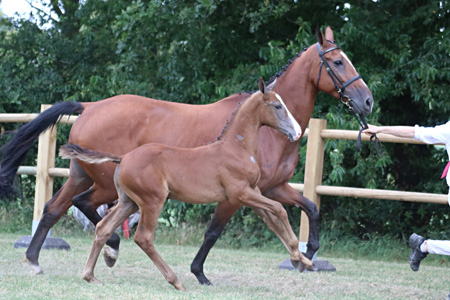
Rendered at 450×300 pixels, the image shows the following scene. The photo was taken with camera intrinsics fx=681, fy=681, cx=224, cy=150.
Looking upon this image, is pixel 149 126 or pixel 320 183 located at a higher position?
pixel 149 126

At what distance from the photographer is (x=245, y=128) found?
5.36 meters

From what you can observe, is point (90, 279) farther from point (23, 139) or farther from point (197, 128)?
point (23, 139)

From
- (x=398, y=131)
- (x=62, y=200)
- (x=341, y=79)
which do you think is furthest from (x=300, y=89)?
(x=62, y=200)

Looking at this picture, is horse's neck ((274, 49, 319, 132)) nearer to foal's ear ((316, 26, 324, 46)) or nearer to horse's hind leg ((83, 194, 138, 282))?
foal's ear ((316, 26, 324, 46))

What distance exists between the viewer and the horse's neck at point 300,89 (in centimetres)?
627

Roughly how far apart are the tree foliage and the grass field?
5.26 ft

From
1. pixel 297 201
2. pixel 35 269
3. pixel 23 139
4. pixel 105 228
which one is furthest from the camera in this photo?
pixel 23 139

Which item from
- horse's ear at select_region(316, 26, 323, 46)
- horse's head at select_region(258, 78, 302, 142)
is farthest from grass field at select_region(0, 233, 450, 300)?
horse's ear at select_region(316, 26, 323, 46)

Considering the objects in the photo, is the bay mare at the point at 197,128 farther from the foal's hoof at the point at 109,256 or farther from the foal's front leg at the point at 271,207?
the foal's front leg at the point at 271,207

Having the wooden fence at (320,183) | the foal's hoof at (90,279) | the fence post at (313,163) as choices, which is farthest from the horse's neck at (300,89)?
the foal's hoof at (90,279)

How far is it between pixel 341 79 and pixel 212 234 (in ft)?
5.95

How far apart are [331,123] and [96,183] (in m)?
3.85

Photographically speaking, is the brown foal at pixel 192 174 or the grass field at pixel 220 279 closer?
the grass field at pixel 220 279

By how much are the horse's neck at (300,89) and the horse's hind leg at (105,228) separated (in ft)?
5.93
